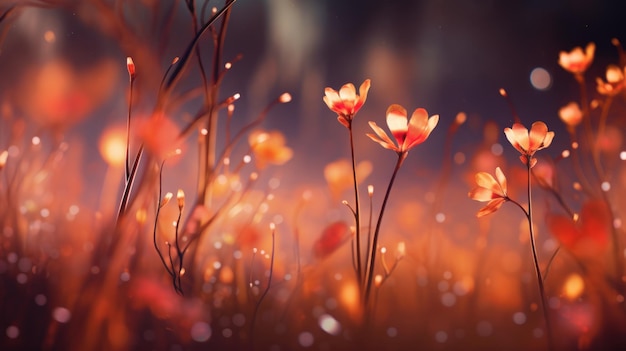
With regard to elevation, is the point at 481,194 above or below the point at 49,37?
below

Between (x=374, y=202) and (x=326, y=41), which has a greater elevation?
(x=326, y=41)

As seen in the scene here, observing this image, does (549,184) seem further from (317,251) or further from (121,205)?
(121,205)

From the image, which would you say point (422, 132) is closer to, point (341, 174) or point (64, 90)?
point (341, 174)

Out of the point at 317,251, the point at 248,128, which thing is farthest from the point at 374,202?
the point at 248,128

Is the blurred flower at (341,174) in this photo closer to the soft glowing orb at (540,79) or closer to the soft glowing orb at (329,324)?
the soft glowing orb at (329,324)

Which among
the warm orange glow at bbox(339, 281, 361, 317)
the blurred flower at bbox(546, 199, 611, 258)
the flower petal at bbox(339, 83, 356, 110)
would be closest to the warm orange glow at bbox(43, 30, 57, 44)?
the flower petal at bbox(339, 83, 356, 110)

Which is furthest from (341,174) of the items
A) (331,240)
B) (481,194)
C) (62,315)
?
(62,315)
